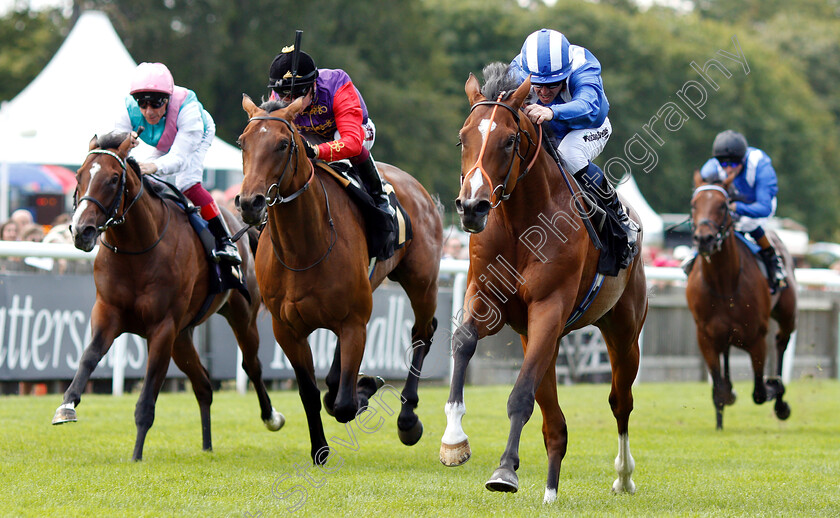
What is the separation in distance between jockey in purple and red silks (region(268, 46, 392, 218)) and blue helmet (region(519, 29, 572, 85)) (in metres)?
1.21

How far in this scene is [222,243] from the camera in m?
7.65

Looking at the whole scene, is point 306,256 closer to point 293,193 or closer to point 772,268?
point 293,193

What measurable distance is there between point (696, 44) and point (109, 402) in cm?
4715

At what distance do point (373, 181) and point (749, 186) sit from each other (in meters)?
4.68

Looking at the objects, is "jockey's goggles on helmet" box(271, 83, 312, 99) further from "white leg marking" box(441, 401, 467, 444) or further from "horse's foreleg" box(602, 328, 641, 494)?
"white leg marking" box(441, 401, 467, 444)

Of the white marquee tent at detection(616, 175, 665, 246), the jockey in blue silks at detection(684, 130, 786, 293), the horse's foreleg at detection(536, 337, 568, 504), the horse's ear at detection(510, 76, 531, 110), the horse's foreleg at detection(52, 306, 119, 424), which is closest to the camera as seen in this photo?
the horse's ear at detection(510, 76, 531, 110)

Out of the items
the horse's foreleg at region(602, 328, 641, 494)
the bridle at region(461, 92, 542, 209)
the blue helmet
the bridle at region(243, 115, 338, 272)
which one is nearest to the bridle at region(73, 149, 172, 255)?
the bridle at region(243, 115, 338, 272)

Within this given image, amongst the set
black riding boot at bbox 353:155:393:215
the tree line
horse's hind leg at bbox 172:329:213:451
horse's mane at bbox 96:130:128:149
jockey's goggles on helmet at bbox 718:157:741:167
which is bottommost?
horse's hind leg at bbox 172:329:213:451

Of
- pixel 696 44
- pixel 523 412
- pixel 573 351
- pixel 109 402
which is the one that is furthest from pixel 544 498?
pixel 696 44

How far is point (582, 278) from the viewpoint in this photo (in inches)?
228

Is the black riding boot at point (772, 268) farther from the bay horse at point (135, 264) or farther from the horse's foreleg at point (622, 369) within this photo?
the bay horse at point (135, 264)

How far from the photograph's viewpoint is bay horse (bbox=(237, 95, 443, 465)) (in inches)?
233

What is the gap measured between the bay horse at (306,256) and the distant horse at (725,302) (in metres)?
4.07

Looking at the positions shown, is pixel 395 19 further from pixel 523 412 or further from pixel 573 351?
pixel 523 412
